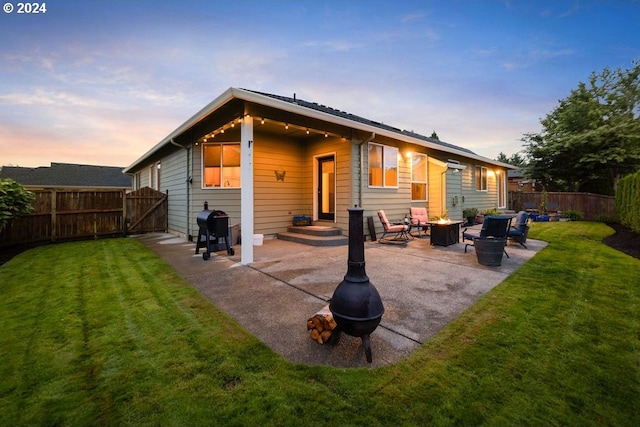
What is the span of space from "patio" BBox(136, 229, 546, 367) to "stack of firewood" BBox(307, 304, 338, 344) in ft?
0.21

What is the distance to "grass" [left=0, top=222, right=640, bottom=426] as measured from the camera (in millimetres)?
1584

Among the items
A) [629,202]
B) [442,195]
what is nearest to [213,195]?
[442,195]

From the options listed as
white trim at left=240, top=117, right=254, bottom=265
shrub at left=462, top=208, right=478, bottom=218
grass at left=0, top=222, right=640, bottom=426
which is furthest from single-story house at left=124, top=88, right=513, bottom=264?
grass at left=0, top=222, right=640, bottom=426

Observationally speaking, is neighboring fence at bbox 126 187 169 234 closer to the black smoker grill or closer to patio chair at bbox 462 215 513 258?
the black smoker grill

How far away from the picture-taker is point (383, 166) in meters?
8.72

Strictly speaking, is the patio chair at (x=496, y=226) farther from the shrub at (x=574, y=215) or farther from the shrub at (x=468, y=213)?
the shrub at (x=574, y=215)

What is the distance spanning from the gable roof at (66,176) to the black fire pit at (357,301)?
1013 inches

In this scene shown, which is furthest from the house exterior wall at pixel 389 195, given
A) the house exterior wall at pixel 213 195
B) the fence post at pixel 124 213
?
the fence post at pixel 124 213

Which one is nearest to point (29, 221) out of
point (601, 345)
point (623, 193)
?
point (601, 345)

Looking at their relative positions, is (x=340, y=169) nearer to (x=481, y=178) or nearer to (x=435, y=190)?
(x=435, y=190)

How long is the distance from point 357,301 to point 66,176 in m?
27.8

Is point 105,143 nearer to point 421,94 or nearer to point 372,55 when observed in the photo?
point 372,55

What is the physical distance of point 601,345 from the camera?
234 cm

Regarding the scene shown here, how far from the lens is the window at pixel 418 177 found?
10.0 metres
